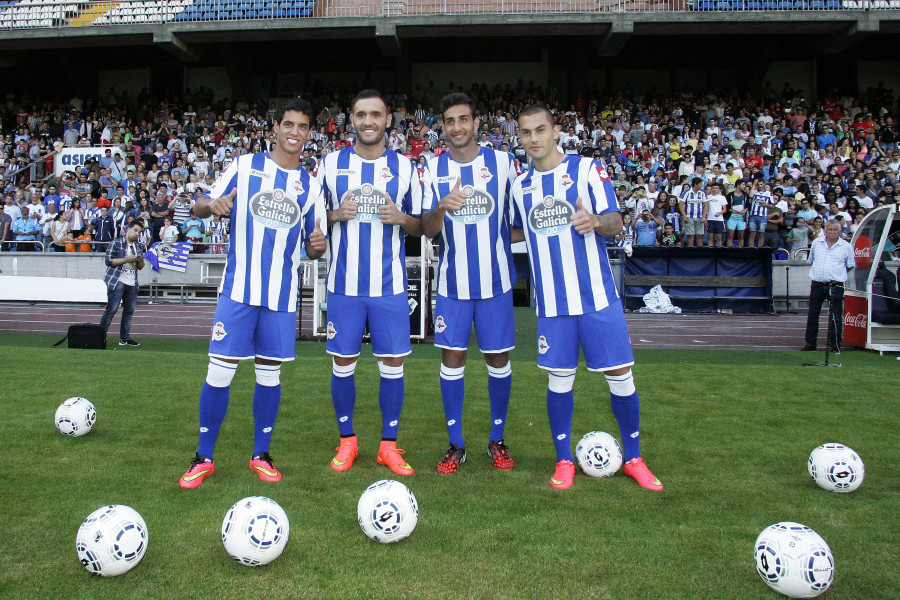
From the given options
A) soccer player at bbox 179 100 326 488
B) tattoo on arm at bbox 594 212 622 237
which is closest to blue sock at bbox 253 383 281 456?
soccer player at bbox 179 100 326 488

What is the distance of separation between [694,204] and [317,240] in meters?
13.2

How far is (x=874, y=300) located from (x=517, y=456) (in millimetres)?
7877

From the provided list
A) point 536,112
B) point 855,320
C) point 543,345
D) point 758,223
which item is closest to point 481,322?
point 543,345

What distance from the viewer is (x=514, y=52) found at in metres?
24.7

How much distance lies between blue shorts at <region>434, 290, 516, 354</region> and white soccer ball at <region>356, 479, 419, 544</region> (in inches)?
51.4

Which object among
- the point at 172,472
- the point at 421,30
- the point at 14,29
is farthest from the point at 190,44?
the point at 172,472

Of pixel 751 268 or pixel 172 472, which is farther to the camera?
pixel 751 268

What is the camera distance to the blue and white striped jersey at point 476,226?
162 inches

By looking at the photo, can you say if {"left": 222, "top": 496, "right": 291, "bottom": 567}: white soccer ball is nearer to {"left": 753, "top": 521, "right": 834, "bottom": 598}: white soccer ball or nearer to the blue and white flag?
{"left": 753, "top": 521, "right": 834, "bottom": 598}: white soccer ball

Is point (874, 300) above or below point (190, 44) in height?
below

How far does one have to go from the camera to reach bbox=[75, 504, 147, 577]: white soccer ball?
2623mm

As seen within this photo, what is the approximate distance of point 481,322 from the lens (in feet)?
13.7

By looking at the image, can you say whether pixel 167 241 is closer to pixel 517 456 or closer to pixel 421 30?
pixel 421 30

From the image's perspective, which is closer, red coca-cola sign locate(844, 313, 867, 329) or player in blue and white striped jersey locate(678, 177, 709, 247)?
red coca-cola sign locate(844, 313, 867, 329)
